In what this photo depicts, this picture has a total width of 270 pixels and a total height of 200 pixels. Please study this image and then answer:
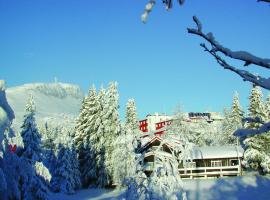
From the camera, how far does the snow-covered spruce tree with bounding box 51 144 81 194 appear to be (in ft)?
182

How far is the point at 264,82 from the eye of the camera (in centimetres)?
384

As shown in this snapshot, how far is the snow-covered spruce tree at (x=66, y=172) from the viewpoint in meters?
55.6

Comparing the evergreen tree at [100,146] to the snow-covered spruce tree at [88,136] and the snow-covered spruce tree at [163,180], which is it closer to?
the snow-covered spruce tree at [88,136]

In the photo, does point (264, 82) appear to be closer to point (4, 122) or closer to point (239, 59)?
point (239, 59)

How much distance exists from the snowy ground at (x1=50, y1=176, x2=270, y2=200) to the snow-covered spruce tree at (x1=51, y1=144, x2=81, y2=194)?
76.5 inches

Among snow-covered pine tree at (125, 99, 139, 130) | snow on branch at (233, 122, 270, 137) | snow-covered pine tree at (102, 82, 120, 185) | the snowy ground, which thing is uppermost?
snow-covered pine tree at (125, 99, 139, 130)

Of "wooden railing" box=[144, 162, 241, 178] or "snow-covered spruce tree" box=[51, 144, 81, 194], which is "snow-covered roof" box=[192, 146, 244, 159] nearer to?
"wooden railing" box=[144, 162, 241, 178]

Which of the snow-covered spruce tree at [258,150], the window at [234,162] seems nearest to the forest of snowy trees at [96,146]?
the snow-covered spruce tree at [258,150]

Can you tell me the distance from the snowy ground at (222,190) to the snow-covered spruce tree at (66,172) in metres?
1.94

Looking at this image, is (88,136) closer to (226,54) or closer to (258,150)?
(258,150)

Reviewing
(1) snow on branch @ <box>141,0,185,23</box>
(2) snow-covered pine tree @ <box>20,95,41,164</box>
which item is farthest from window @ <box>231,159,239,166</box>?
(1) snow on branch @ <box>141,0,185,23</box>

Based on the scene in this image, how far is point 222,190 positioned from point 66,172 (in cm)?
2049

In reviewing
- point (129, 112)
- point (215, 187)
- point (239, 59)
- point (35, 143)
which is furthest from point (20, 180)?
point (129, 112)

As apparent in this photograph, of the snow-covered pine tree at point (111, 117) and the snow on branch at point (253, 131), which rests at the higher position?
the snow-covered pine tree at point (111, 117)
